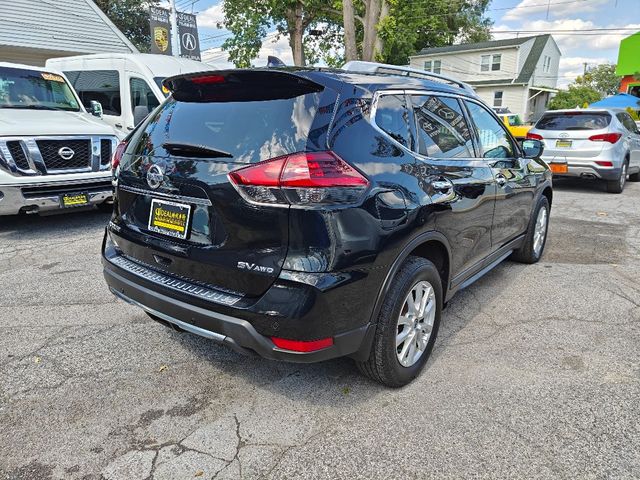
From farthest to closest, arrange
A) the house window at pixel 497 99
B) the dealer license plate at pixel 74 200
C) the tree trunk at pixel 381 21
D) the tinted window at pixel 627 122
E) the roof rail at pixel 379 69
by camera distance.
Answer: the house window at pixel 497 99 < the tree trunk at pixel 381 21 < the tinted window at pixel 627 122 < the dealer license plate at pixel 74 200 < the roof rail at pixel 379 69

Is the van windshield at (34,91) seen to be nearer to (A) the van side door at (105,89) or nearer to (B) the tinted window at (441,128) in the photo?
(A) the van side door at (105,89)

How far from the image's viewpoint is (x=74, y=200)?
19.6ft

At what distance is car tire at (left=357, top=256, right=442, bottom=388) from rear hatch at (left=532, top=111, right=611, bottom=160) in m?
7.50

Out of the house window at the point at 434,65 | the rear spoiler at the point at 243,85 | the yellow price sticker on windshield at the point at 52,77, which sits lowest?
the rear spoiler at the point at 243,85

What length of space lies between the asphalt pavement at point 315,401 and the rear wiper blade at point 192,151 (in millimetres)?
1365

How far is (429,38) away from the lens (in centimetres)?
3862

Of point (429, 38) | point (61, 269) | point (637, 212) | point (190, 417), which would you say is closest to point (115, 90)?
point (61, 269)

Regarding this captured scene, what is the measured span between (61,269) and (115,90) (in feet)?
18.4

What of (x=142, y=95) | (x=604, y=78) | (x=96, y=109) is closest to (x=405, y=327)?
(x=96, y=109)

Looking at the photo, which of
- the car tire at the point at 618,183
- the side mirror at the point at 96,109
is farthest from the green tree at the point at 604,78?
the side mirror at the point at 96,109

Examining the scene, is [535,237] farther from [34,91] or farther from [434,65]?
[434,65]

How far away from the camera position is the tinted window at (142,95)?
8727 millimetres

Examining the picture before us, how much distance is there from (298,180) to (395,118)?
2.88ft

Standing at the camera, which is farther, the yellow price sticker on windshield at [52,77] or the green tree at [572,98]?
the green tree at [572,98]
